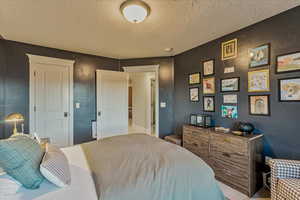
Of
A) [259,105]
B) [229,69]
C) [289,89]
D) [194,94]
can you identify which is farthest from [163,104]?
[289,89]

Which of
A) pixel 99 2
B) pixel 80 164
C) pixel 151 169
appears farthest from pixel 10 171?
pixel 99 2

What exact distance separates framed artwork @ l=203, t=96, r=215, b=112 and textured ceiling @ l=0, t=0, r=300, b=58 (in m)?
1.10

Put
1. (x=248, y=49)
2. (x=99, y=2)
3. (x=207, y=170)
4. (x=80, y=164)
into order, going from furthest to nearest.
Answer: (x=248, y=49) → (x=99, y=2) → (x=80, y=164) → (x=207, y=170)

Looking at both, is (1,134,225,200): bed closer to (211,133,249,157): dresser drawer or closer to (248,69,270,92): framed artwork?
(211,133,249,157): dresser drawer

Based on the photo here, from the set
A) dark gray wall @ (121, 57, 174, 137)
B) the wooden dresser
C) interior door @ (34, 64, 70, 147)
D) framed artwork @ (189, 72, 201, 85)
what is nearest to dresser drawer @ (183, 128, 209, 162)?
the wooden dresser

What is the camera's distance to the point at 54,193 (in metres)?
0.98

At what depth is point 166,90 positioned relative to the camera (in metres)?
3.81

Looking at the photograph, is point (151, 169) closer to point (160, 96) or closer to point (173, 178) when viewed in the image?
point (173, 178)

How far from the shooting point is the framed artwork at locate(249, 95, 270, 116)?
2.04 m

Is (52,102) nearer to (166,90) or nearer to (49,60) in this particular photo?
(49,60)

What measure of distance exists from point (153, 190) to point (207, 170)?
21.6 inches

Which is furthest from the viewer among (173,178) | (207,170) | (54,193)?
(207,170)

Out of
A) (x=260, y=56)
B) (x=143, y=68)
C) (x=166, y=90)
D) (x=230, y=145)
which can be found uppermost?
(x=143, y=68)

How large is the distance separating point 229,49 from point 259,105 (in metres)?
1.04
